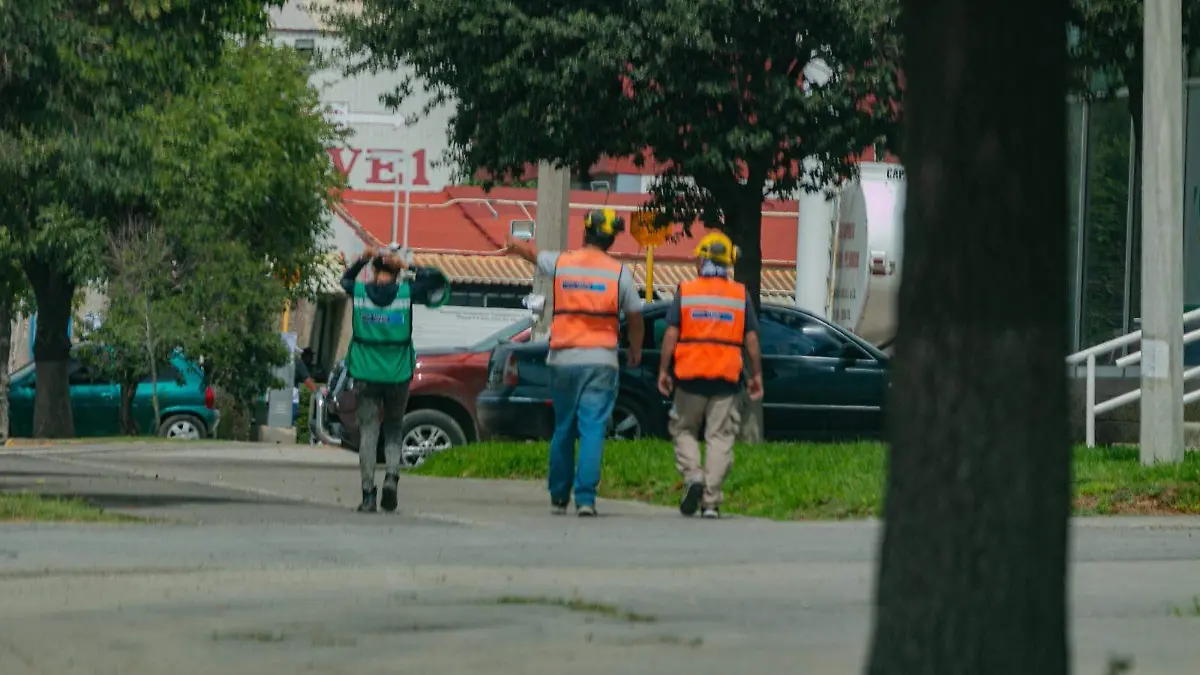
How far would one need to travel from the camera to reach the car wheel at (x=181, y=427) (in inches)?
1331

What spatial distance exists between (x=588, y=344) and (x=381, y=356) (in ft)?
4.23

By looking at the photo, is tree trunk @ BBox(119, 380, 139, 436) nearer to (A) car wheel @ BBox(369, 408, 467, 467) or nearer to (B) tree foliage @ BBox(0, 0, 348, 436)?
(B) tree foliage @ BBox(0, 0, 348, 436)

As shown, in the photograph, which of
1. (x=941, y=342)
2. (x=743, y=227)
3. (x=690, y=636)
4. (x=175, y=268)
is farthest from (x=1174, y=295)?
(x=175, y=268)

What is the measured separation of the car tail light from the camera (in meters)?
19.1

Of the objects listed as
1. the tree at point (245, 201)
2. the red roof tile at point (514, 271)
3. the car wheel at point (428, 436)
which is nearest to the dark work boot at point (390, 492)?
the car wheel at point (428, 436)

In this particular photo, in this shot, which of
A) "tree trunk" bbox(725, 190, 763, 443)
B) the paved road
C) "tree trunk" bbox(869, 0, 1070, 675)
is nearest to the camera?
"tree trunk" bbox(869, 0, 1070, 675)

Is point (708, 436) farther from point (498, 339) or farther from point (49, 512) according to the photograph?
point (498, 339)

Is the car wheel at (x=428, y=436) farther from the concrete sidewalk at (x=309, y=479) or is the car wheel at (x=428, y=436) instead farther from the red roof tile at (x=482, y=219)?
the red roof tile at (x=482, y=219)

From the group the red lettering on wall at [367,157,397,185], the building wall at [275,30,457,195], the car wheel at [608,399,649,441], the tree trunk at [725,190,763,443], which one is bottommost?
the car wheel at [608,399,649,441]

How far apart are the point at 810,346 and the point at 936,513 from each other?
1607 centimetres

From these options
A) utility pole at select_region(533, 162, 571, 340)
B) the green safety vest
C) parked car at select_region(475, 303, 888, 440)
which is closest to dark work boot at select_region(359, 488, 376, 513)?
the green safety vest

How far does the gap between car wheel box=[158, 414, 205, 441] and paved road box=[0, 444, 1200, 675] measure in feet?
68.1

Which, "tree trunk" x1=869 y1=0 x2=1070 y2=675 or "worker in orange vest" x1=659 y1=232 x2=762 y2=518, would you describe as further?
"worker in orange vest" x1=659 y1=232 x2=762 y2=518

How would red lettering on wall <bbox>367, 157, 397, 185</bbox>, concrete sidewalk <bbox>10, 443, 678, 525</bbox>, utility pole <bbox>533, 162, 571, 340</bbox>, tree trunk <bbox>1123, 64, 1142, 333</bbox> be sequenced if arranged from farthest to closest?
red lettering on wall <bbox>367, 157, 397, 185</bbox>, utility pole <bbox>533, 162, 571, 340</bbox>, tree trunk <bbox>1123, 64, 1142, 333</bbox>, concrete sidewalk <bbox>10, 443, 678, 525</bbox>
